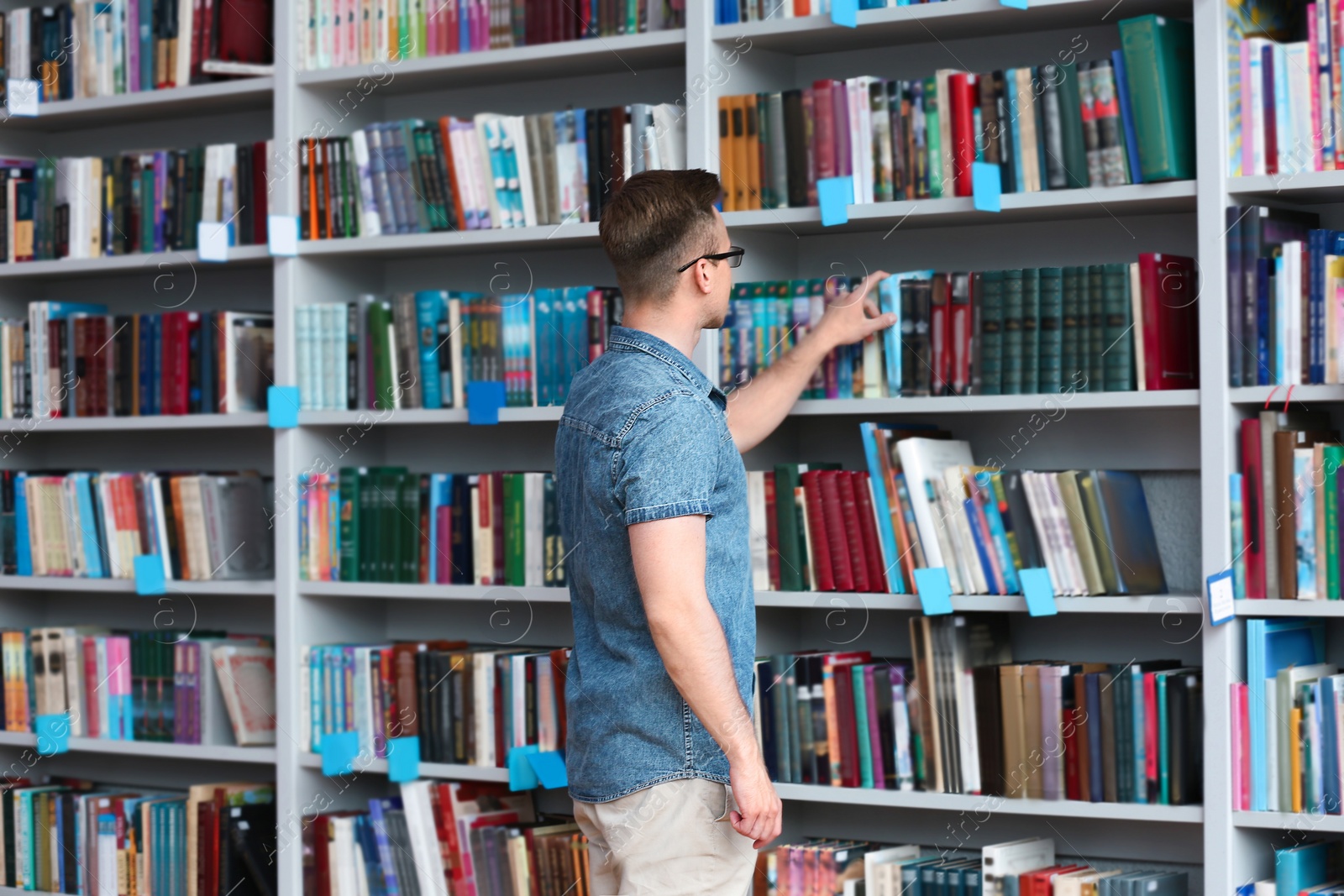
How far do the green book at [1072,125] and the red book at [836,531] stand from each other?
0.71m

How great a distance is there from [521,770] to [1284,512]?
5.19 ft

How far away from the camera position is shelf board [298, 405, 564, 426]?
3.34m

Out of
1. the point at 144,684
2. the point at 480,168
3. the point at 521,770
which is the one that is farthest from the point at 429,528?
the point at 144,684

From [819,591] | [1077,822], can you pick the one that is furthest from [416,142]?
[1077,822]

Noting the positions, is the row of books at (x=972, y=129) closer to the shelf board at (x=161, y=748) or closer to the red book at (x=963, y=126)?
the red book at (x=963, y=126)

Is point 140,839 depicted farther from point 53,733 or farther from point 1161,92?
point 1161,92

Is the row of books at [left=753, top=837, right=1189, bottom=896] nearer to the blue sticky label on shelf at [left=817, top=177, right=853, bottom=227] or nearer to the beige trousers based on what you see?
the beige trousers

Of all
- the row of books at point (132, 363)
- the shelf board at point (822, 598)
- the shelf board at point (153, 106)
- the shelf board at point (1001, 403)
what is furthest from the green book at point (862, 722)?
the shelf board at point (153, 106)

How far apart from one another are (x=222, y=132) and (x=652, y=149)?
1427mm

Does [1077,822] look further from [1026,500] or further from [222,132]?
[222,132]

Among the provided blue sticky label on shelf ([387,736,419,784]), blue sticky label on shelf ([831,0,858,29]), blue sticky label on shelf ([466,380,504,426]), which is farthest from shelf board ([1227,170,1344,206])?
blue sticky label on shelf ([387,736,419,784])

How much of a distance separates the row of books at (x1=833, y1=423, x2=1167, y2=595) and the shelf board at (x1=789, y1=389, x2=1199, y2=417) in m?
0.06

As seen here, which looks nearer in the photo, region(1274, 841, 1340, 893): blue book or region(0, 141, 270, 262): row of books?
region(1274, 841, 1340, 893): blue book

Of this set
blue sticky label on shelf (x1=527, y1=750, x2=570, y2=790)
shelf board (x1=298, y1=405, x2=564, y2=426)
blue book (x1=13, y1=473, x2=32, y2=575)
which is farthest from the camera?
blue book (x1=13, y1=473, x2=32, y2=575)
